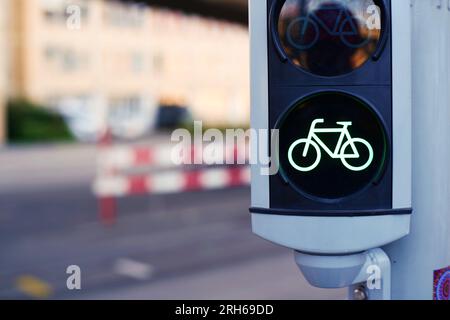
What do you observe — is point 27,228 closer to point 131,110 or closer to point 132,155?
point 132,155

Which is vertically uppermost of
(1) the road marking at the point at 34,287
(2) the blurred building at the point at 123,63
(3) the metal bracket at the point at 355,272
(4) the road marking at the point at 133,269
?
(2) the blurred building at the point at 123,63

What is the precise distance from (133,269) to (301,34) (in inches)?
230

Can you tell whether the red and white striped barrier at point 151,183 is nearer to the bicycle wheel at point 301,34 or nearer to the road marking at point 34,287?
the road marking at point 34,287

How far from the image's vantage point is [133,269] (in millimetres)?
7207

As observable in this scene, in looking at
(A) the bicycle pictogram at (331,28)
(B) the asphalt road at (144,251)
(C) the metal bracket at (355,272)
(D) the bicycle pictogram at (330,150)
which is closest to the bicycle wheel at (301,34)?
(A) the bicycle pictogram at (331,28)

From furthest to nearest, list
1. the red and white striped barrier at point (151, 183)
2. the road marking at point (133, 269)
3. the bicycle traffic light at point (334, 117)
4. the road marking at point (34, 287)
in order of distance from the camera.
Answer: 1. the red and white striped barrier at point (151, 183)
2. the road marking at point (133, 269)
3. the road marking at point (34, 287)
4. the bicycle traffic light at point (334, 117)

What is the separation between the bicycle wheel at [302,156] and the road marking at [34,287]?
496 cm

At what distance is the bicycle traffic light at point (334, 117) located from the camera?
1.61 m

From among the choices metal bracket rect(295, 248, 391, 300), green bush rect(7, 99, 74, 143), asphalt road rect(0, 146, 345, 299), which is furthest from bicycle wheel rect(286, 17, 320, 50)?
green bush rect(7, 99, 74, 143)

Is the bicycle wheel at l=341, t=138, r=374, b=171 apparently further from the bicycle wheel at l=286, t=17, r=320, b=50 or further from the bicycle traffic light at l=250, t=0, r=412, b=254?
the bicycle wheel at l=286, t=17, r=320, b=50

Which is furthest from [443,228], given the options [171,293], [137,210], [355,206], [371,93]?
[137,210]

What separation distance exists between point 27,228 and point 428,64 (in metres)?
8.79

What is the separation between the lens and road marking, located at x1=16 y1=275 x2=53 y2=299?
6.36 meters

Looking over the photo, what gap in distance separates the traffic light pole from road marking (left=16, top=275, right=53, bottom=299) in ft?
16.3
